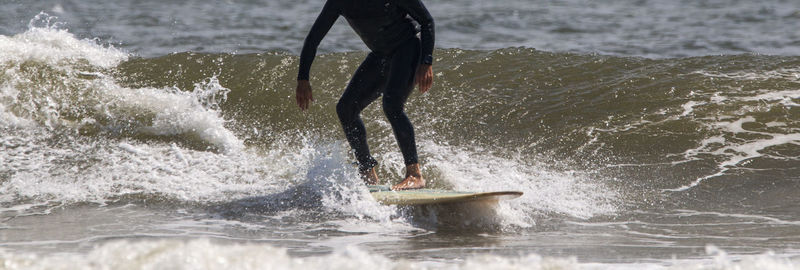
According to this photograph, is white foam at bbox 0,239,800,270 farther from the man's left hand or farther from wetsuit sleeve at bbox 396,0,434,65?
wetsuit sleeve at bbox 396,0,434,65

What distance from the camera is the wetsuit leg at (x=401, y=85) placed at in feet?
17.9

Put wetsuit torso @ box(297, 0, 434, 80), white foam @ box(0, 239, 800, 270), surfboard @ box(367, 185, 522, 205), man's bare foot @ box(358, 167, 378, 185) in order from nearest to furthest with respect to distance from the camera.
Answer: white foam @ box(0, 239, 800, 270) < surfboard @ box(367, 185, 522, 205) < wetsuit torso @ box(297, 0, 434, 80) < man's bare foot @ box(358, 167, 378, 185)

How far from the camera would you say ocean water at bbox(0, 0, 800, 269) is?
14.3 feet

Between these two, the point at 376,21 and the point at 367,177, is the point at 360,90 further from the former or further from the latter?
the point at 367,177

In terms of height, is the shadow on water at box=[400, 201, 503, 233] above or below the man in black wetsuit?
below

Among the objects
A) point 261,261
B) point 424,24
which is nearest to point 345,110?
point 424,24

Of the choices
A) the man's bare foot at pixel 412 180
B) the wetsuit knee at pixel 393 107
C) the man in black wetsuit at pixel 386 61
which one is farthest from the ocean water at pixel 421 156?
the wetsuit knee at pixel 393 107

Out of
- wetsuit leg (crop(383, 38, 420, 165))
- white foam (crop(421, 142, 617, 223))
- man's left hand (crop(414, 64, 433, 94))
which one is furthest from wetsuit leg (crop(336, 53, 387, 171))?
white foam (crop(421, 142, 617, 223))

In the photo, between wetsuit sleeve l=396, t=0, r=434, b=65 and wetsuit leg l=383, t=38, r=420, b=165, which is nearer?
wetsuit sleeve l=396, t=0, r=434, b=65

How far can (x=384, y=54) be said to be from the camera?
18.3 ft

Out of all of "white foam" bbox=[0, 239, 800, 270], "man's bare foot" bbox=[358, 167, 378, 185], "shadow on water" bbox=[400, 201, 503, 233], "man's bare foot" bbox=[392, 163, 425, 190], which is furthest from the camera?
"man's bare foot" bbox=[358, 167, 378, 185]

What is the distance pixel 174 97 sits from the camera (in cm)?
Result: 851

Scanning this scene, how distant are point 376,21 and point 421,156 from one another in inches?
82.3

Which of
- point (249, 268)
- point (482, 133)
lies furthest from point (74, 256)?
point (482, 133)
